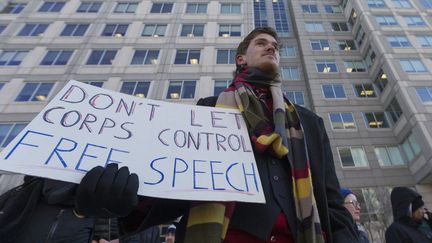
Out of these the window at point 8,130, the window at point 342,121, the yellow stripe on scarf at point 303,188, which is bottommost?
A: the yellow stripe on scarf at point 303,188

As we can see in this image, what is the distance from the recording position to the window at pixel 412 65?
18.7m

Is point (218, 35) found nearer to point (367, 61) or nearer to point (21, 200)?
point (367, 61)

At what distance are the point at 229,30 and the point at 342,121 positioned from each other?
462 inches

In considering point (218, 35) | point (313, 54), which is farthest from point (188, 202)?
point (313, 54)

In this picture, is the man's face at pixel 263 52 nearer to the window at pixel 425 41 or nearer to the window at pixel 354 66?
the window at pixel 354 66

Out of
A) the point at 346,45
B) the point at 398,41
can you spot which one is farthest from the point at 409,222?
the point at 346,45

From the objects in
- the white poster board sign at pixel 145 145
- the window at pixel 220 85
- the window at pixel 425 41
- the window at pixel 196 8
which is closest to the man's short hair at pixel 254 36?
the white poster board sign at pixel 145 145

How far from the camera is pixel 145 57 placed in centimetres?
1952

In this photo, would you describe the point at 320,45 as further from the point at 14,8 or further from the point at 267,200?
the point at 14,8

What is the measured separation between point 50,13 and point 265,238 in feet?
87.7

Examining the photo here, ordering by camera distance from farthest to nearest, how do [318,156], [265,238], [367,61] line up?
[367,61] → [318,156] → [265,238]

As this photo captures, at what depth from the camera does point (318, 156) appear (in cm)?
180

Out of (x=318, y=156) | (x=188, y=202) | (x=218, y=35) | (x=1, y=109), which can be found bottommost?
(x=188, y=202)

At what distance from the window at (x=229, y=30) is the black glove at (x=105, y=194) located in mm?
21352
